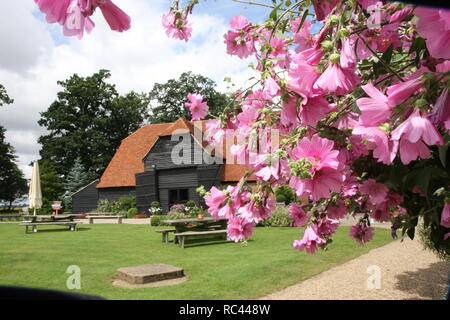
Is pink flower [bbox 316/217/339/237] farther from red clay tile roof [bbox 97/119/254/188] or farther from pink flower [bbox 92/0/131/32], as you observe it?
red clay tile roof [bbox 97/119/254/188]

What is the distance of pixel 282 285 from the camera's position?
6.64 metres

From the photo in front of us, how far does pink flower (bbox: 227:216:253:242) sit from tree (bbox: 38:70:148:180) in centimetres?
4916

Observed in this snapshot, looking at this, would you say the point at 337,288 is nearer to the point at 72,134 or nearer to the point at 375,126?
the point at 375,126

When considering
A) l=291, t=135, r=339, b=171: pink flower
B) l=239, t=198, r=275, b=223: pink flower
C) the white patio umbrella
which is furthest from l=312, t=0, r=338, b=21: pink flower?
the white patio umbrella

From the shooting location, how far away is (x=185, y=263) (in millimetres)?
9172

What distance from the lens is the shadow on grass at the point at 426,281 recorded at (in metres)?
6.37

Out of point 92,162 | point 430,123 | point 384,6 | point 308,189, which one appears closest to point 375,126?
point 430,123

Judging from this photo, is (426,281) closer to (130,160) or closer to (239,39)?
(239,39)

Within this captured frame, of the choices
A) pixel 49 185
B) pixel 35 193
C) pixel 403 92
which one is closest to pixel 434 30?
pixel 403 92

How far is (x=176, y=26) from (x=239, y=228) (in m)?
1.18

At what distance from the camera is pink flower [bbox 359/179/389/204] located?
1.87 metres
